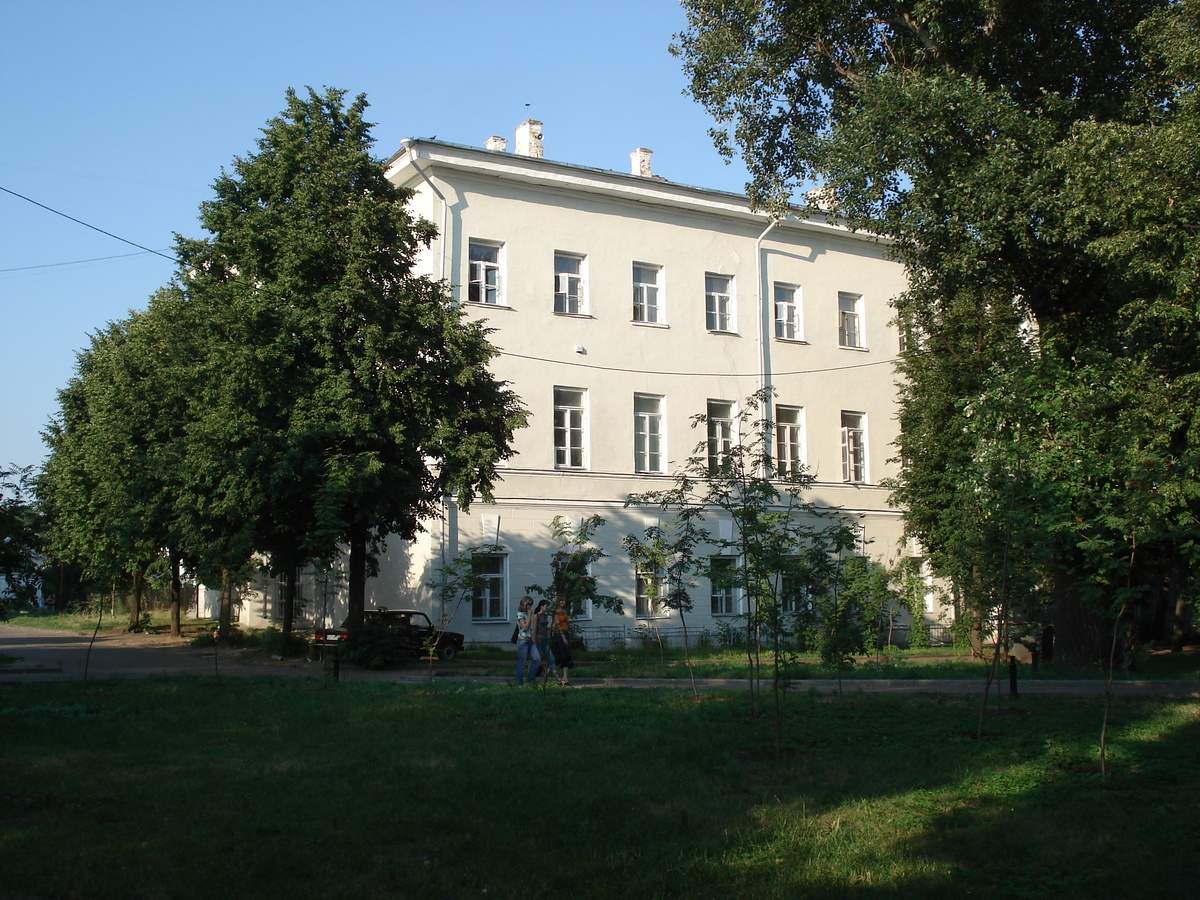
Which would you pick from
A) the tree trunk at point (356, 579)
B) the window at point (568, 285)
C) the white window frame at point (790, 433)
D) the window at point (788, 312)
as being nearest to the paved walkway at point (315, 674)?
the tree trunk at point (356, 579)

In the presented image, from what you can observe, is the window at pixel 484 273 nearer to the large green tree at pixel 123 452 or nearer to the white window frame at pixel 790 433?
the large green tree at pixel 123 452

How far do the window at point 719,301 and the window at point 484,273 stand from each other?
7.66 meters

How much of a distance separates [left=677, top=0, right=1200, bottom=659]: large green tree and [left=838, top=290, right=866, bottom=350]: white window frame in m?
14.4

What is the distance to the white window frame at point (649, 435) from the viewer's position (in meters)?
32.1

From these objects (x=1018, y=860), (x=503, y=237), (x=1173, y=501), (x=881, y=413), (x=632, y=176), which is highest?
(x=632, y=176)

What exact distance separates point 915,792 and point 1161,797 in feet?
7.14

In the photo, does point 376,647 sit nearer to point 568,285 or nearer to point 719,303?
point 568,285

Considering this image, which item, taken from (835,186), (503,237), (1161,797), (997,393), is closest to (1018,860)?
(1161,797)

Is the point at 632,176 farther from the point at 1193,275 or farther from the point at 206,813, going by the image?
the point at 206,813

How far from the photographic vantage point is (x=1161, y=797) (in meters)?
8.92

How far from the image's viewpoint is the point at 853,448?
36.9 meters

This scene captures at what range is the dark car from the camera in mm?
24078

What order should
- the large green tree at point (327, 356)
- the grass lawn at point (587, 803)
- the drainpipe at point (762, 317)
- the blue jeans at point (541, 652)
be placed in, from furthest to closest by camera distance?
the drainpipe at point (762, 317), the large green tree at point (327, 356), the blue jeans at point (541, 652), the grass lawn at point (587, 803)

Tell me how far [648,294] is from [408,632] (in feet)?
46.3
